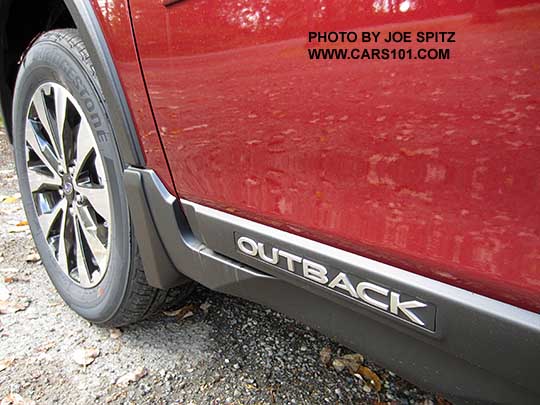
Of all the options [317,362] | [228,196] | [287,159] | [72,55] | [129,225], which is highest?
[72,55]

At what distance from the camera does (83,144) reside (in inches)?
67.1

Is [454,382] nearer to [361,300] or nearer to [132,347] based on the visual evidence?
[361,300]

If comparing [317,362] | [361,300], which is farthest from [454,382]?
[317,362]

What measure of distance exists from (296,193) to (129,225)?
759 mm

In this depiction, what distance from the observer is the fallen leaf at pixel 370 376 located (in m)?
1.69

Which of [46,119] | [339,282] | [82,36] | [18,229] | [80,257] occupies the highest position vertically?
[82,36]

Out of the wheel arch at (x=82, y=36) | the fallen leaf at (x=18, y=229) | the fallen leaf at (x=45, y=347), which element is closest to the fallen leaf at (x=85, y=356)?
the fallen leaf at (x=45, y=347)

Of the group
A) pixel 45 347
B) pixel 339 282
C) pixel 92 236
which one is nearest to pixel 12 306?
pixel 45 347

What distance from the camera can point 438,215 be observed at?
2.80ft

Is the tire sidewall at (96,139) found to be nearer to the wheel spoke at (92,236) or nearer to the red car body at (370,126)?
the wheel spoke at (92,236)

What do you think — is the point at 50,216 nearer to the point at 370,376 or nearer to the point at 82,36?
the point at 82,36

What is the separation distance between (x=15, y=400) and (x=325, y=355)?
3.49 feet

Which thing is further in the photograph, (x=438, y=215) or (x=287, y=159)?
(x=287, y=159)

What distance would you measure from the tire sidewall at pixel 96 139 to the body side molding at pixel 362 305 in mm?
132
